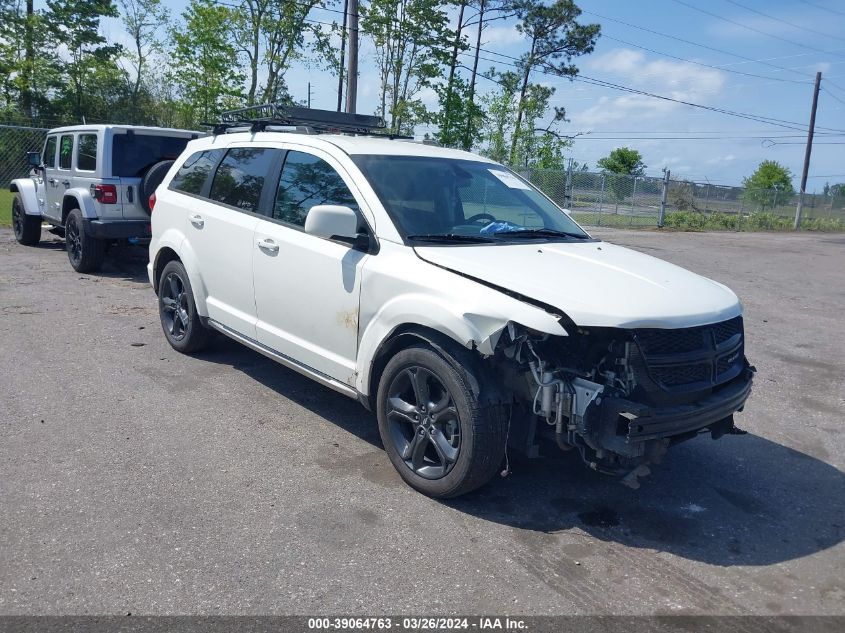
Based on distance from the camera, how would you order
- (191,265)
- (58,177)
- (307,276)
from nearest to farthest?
(307,276), (191,265), (58,177)

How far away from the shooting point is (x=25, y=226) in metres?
12.0

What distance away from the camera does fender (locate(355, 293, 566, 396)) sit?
3.41 metres

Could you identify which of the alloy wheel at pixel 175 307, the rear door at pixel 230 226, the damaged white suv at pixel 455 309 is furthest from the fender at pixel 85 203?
the damaged white suv at pixel 455 309

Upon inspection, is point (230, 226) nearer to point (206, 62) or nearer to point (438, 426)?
point (438, 426)

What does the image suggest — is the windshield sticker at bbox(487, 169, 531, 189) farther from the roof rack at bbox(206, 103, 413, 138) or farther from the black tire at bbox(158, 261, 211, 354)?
the black tire at bbox(158, 261, 211, 354)

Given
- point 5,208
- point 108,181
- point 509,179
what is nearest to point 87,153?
point 108,181

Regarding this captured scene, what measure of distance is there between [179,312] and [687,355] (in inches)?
173

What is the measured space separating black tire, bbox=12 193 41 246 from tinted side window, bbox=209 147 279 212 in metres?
7.78

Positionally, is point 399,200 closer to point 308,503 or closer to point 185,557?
point 308,503

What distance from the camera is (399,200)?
14.6 ft

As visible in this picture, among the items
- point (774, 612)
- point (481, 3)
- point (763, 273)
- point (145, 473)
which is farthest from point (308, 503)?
point (481, 3)

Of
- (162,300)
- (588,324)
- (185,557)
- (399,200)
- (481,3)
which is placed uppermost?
(481,3)

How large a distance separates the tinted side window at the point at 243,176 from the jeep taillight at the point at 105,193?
4.37m

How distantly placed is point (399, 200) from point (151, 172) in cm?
584
